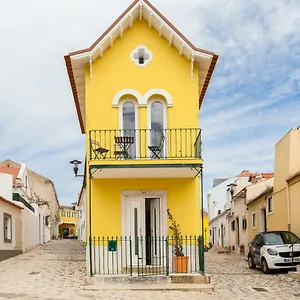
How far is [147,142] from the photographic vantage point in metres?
18.1

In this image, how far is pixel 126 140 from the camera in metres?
17.6

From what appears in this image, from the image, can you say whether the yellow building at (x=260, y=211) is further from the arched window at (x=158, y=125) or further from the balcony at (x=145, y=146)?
the arched window at (x=158, y=125)

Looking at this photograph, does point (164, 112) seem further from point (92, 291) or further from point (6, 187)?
point (6, 187)

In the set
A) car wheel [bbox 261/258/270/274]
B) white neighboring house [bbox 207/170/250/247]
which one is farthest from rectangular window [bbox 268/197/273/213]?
white neighboring house [bbox 207/170/250/247]

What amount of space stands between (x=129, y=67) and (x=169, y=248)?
6199mm

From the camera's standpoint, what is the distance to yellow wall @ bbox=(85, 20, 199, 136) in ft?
59.5

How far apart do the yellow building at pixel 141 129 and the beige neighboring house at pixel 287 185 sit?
260 inches

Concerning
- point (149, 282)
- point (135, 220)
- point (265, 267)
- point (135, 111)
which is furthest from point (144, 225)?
point (265, 267)

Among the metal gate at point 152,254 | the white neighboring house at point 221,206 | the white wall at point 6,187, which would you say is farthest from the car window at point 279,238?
the white neighboring house at point 221,206

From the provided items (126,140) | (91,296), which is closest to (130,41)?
(126,140)

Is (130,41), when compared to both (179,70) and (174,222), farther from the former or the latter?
(174,222)

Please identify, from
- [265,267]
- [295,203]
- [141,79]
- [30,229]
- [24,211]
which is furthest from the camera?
[30,229]

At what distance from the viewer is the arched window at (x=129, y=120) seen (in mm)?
18078

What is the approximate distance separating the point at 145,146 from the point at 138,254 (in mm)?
3537
